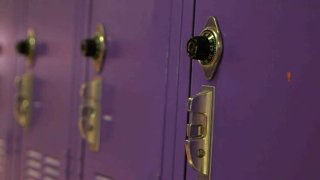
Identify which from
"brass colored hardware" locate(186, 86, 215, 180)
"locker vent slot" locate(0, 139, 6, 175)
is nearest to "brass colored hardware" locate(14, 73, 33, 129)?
"locker vent slot" locate(0, 139, 6, 175)

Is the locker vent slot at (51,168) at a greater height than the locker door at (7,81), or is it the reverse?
the locker door at (7,81)

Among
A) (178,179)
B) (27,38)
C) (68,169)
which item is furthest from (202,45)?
(27,38)

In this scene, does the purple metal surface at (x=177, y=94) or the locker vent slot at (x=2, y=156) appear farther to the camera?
the locker vent slot at (x=2, y=156)

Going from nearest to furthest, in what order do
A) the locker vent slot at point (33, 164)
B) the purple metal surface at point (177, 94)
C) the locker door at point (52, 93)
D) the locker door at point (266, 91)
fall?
the locker door at point (266, 91) < the purple metal surface at point (177, 94) < the locker door at point (52, 93) < the locker vent slot at point (33, 164)

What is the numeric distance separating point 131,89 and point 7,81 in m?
1.14

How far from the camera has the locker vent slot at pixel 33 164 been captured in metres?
1.96

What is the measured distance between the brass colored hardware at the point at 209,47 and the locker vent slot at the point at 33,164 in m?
1.14

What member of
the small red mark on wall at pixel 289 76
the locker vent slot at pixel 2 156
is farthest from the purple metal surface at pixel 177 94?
the locker vent slot at pixel 2 156

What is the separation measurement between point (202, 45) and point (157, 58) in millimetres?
263

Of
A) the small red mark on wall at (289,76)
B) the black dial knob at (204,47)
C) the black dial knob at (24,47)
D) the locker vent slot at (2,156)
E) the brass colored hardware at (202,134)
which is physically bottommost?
the locker vent slot at (2,156)

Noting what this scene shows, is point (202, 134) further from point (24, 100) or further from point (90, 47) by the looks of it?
point (24, 100)

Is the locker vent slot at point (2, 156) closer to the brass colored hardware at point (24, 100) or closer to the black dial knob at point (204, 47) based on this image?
the brass colored hardware at point (24, 100)

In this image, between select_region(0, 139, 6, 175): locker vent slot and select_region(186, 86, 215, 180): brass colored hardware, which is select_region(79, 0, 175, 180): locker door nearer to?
select_region(186, 86, 215, 180): brass colored hardware

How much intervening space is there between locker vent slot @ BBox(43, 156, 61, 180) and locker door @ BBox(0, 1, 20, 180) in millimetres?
352
